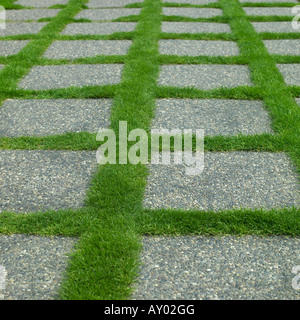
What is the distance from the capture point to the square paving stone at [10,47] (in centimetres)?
539

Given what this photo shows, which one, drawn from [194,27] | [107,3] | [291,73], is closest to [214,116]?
[291,73]

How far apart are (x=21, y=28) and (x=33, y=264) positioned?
480 centimetres

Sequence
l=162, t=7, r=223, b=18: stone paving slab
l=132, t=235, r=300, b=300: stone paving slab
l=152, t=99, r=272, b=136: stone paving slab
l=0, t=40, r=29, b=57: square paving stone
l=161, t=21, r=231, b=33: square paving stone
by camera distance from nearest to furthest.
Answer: l=132, t=235, r=300, b=300: stone paving slab
l=152, t=99, r=272, b=136: stone paving slab
l=0, t=40, r=29, b=57: square paving stone
l=161, t=21, r=231, b=33: square paving stone
l=162, t=7, r=223, b=18: stone paving slab

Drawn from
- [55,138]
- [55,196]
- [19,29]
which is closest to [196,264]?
[55,196]

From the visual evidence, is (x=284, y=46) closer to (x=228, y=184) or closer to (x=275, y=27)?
(x=275, y=27)

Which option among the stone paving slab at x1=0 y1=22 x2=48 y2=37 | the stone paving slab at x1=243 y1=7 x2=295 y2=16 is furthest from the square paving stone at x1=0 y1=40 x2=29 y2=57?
the stone paving slab at x1=243 y1=7 x2=295 y2=16

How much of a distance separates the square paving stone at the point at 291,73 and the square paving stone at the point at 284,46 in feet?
1.29

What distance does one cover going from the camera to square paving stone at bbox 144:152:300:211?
2.83 m

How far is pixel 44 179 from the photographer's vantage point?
3076 millimetres

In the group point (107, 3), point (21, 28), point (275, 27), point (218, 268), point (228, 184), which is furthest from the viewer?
point (107, 3)

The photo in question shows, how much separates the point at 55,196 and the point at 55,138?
2.40 ft

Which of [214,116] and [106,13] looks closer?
[214,116]

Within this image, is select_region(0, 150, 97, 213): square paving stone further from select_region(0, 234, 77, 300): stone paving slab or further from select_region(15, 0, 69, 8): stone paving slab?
select_region(15, 0, 69, 8): stone paving slab

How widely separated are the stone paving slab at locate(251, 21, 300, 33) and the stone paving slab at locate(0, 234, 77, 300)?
4.63 m
